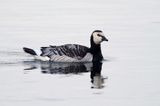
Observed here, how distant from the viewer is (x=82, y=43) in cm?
3075

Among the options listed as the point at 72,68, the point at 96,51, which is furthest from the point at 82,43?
the point at 72,68

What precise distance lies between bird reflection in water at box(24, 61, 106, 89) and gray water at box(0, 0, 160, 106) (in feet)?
0.10

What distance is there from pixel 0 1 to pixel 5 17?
6.57 m

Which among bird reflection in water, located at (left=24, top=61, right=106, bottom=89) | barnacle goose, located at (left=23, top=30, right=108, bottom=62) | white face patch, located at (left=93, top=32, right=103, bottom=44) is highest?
white face patch, located at (left=93, top=32, right=103, bottom=44)

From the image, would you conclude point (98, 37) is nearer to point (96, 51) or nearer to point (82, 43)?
point (96, 51)

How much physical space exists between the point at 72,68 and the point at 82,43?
4475mm

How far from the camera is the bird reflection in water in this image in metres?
24.4

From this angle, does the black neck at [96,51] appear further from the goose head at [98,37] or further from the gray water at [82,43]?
the gray water at [82,43]

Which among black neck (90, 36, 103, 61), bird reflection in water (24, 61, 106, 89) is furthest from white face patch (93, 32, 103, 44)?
bird reflection in water (24, 61, 106, 89)

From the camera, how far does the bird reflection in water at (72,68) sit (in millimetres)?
24428

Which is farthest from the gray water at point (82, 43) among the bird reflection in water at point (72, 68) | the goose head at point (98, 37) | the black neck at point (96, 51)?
the goose head at point (98, 37)

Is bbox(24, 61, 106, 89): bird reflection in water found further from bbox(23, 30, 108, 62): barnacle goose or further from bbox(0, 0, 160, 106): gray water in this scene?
bbox(23, 30, 108, 62): barnacle goose

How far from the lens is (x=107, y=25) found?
34688mm

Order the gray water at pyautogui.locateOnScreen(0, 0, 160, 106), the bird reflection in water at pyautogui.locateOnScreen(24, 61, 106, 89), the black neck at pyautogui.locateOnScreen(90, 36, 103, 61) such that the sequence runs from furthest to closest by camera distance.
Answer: the black neck at pyautogui.locateOnScreen(90, 36, 103, 61) < the bird reflection in water at pyautogui.locateOnScreen(24, 61, 106, 89) < the gray water at pyautogui.locateOnScreen(0, 0, 160, 106)
